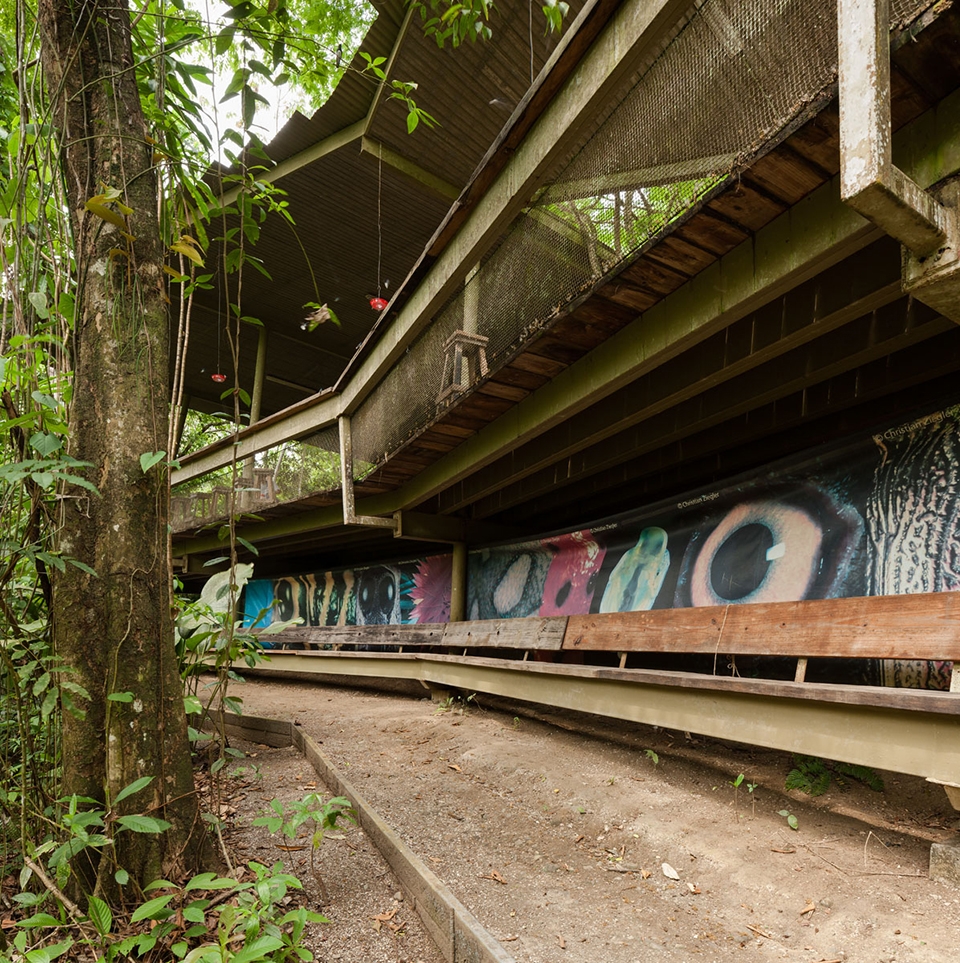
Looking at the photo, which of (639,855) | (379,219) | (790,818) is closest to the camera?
(639,855)

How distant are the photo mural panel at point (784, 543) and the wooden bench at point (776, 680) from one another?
65 cm

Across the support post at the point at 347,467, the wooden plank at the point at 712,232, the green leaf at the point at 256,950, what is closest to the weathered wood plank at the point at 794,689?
the wooden plank at the point at 712,232

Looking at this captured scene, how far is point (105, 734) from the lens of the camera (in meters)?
1.98

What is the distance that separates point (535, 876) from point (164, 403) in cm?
270

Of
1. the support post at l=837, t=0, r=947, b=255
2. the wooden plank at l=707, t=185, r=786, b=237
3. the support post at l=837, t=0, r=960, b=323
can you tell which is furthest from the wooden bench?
the wooden plank at l=707, t=185, r=786, b=237

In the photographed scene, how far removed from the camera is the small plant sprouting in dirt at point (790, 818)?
3027mm

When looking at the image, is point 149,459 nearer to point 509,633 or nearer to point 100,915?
point 100,915

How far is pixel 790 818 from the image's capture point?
3088 mm

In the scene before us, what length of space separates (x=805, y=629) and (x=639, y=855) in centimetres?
163

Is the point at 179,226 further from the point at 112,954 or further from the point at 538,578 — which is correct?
the point at 538,578

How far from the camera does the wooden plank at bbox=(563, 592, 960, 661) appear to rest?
277 cm

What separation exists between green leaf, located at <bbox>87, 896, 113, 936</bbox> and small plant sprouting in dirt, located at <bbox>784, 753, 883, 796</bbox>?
345 centimetres

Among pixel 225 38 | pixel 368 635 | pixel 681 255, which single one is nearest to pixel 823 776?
pixel 681 255

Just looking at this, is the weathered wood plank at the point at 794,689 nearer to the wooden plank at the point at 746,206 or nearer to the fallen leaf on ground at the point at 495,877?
the fallen leaf on ground at the point at 495,877
